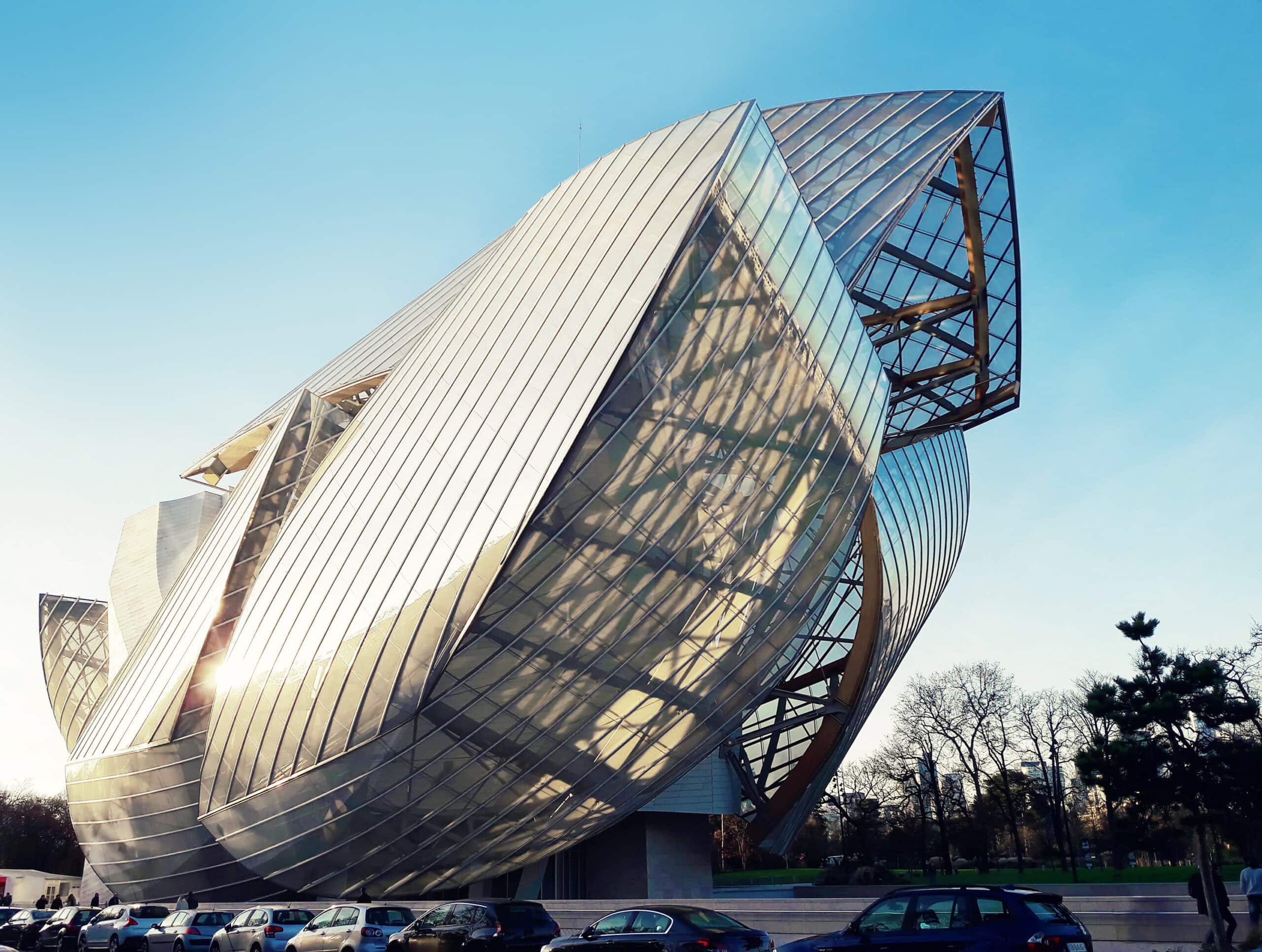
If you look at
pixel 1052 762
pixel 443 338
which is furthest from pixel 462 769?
pixel 1052 762

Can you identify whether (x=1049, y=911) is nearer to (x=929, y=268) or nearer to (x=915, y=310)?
(x=929, y=268)

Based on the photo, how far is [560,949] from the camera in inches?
563

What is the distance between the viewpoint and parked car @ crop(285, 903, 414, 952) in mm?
17188

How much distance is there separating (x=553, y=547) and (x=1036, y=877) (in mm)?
39354

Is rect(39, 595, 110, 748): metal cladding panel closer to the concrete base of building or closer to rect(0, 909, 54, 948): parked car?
rect(0, 909, 54, 948): parked car

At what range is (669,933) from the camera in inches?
504

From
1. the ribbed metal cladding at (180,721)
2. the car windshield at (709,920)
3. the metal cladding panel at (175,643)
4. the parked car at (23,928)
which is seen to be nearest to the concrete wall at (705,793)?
the ribbed metal cladding at (180,721)

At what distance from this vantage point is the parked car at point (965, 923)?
1012 cm

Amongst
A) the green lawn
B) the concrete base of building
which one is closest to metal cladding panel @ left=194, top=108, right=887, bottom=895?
the concrete base of building

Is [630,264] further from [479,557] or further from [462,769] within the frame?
[462,769]

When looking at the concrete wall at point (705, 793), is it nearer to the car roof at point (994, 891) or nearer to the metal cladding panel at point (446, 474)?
the metal cladding panel at point (446, 474)

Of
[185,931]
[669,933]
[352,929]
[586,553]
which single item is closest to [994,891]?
[669,933]

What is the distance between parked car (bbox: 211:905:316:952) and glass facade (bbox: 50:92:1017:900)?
3973 millimetres

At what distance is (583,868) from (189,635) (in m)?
19.5
